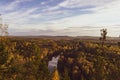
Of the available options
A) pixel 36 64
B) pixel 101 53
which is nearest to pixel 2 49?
pixel 36 64

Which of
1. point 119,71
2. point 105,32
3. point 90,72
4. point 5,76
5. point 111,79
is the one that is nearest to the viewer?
point 5,76

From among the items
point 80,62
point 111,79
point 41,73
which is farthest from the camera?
point 80,62

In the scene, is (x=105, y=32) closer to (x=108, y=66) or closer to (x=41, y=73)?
(x=108, y=66)

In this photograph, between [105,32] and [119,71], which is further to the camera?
[105,32]

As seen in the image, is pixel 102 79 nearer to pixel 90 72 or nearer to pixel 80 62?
pixel 90 72

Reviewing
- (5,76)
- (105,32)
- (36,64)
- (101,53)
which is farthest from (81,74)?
(5,76)

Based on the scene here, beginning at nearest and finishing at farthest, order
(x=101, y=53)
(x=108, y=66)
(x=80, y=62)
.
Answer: (x=108, y=66) < (x=80, y=62) < (x=101, y=53)

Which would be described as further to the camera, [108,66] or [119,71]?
[108,66]

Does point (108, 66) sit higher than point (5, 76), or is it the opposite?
point (5, 76)

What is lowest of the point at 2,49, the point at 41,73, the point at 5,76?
the point at 41,73
